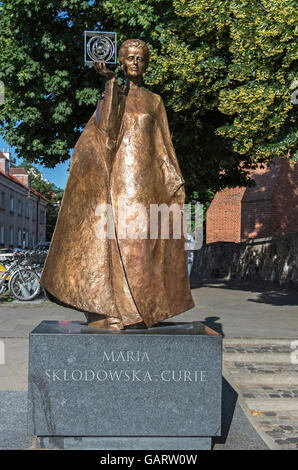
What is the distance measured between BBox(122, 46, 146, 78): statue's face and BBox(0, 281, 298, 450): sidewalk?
2935 millimetres

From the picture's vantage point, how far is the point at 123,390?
11.3 feet

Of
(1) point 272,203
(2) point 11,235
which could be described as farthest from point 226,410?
(2) point 11,235

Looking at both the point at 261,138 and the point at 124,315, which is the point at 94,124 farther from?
the point at 261,138

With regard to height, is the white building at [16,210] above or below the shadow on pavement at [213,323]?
above

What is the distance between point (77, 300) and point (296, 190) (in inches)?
716

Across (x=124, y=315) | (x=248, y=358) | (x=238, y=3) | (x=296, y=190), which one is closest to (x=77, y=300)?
(x=124, y=315)

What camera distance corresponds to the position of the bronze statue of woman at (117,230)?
A: 3680 millimetres

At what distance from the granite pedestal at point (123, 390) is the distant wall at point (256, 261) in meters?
12.0

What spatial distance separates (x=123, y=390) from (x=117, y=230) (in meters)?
1.14

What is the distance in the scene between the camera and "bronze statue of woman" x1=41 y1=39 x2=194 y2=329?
368cm

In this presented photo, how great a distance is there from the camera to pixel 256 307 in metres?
11.3

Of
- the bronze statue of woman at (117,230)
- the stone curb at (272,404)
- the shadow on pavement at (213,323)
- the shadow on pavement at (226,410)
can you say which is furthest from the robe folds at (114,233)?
the shadow on pavement at (213,323)

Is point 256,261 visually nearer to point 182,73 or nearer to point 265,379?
point 182,73

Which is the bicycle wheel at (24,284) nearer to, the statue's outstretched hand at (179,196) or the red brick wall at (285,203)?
the statue's outstretched hand at (179,196)
